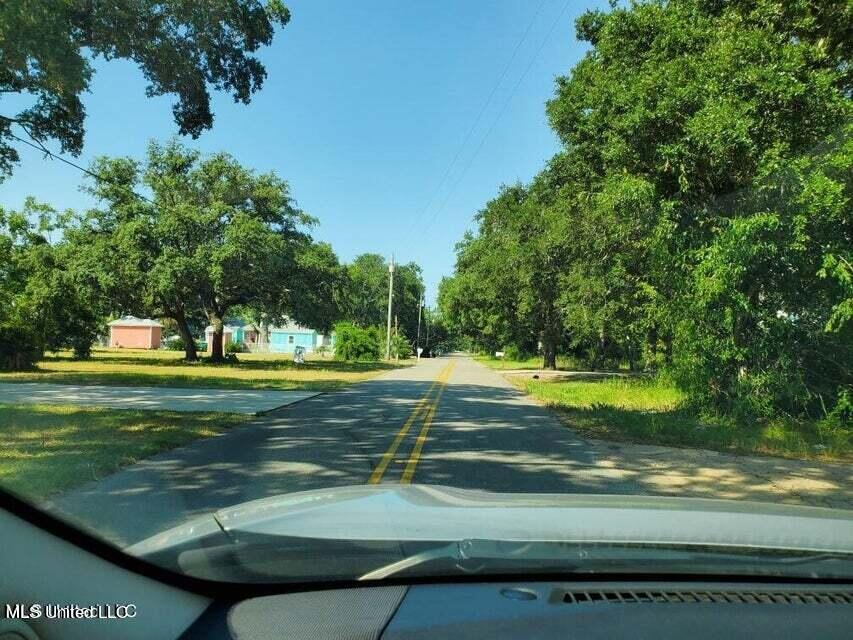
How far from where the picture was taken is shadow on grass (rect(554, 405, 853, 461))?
38.7ft

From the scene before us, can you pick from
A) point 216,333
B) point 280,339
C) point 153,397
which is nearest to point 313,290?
point 216,333

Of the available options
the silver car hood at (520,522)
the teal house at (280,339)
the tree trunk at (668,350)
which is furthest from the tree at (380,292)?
the silver car hood at (520,522)

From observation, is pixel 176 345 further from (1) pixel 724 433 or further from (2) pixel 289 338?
(1) pixel 724 433

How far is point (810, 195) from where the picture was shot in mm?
12492

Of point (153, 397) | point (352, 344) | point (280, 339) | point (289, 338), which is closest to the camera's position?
point (153, 397)

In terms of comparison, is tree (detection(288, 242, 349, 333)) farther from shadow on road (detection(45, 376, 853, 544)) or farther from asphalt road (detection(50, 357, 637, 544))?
shadow on road (detection(45, 376, 853, 544))

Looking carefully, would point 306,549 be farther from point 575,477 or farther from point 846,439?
point 846,439

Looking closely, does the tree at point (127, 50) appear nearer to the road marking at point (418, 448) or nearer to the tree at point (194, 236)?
the road marking at point (418, 448)

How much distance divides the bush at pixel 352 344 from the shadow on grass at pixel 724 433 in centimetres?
4196

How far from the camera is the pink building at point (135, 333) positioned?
282 feet

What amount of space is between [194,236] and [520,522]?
3861 centimetres

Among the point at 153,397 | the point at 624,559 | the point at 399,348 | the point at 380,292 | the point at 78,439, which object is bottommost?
the point at 78,439

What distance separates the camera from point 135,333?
86.8 metres

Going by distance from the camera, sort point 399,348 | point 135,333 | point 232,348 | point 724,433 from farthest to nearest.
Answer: point 135,333, point 399,348, point 232,348, point 724,433
